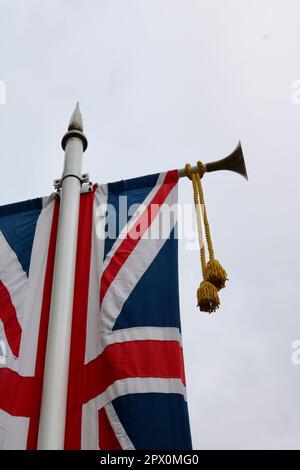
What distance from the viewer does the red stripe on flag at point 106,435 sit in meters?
2.30

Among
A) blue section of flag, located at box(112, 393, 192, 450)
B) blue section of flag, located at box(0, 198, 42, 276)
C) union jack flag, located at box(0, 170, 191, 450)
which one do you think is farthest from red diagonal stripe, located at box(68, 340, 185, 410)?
blue section of flag, located at box(0, 198, 42, 276)

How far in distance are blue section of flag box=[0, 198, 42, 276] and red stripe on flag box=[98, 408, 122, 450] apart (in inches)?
40.4

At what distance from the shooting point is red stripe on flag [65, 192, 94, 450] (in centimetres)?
237

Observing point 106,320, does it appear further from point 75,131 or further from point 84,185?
point 75,131

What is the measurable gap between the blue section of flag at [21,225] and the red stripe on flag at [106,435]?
1.02m

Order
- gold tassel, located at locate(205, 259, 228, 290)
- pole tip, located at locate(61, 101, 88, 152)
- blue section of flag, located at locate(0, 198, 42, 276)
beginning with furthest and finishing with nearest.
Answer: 1. pole tip, located at locate(61, 101, 88, 152)
2. blue section of flag, located at locate(0, 198, 42, 276)
3. gold tassel, located at locate(205, 259, 228, 290)

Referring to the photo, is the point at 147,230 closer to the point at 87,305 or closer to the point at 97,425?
the point at 87,305

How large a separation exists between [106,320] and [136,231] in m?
0.65

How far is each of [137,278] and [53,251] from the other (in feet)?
1.80

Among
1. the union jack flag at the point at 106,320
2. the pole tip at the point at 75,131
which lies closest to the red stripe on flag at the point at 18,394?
the union jack flag at the point at 106,320

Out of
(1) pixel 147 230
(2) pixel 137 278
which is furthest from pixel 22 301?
(1) pixel 147 230

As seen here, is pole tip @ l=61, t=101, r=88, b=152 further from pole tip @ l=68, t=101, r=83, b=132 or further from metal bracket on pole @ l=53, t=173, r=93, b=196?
metal bracket on pole @ l=53, t=173, r=93, b=196
